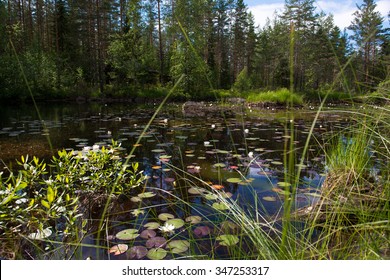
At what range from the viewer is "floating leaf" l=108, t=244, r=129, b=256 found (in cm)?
150

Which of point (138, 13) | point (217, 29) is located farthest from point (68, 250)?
point (217, 29)

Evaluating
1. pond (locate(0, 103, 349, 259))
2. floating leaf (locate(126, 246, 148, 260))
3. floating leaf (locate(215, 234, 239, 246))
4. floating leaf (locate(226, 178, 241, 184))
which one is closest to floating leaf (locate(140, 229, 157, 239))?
pond (locate(0, 103, 349, 259))

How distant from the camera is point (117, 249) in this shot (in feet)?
5.02

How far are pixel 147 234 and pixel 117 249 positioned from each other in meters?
0.21

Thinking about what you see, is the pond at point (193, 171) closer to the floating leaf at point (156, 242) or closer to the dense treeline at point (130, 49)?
the floating leaf at point (156, 242)

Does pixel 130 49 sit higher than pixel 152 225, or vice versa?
pixel 130 49

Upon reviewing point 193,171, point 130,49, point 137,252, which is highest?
point 130,49

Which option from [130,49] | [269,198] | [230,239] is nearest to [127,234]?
[230,239]

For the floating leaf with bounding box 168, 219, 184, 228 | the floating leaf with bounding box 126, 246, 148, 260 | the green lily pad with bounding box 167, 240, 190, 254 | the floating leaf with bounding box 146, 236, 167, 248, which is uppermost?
the floating leaf with bounding box 168, 219, 184, 228

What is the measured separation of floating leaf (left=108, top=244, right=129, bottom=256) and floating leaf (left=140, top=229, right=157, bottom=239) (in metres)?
0.14

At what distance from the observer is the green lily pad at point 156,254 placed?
144 centimetres

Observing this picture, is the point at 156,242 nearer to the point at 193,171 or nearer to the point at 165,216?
the point at 165,216

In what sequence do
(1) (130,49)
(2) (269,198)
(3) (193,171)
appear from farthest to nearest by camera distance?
(1) (130,49) < (3) (193,171) < (2) (269,198)

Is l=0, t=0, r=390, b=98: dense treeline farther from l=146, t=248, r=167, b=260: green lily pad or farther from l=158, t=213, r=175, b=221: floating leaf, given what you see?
l=146, t=248, r=167, b=260: green lily pad
